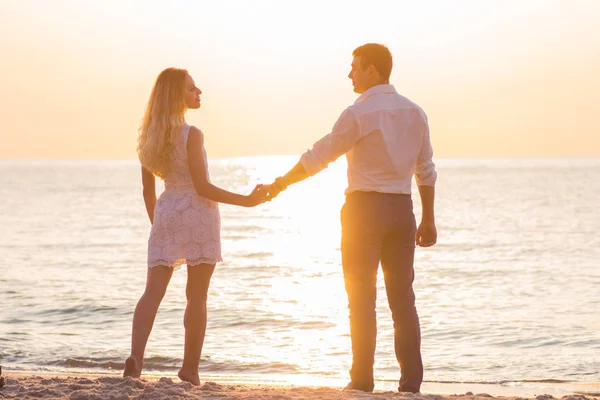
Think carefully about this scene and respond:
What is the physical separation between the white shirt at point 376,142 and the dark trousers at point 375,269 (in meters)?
0.11

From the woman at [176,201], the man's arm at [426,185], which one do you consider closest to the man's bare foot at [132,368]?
the woman at [176,201]

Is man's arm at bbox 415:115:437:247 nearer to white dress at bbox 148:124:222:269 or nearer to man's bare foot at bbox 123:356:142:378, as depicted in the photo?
white dress at bbox 148:124:222:269

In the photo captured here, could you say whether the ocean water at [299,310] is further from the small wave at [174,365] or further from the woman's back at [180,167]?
the woman's back at [180,167]

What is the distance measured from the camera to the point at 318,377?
29.3 feet

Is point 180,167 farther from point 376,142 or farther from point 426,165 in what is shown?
point 426,165

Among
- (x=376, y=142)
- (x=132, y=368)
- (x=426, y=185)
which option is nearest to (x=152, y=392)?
(x=132, y=368)

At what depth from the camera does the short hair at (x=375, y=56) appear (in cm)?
557

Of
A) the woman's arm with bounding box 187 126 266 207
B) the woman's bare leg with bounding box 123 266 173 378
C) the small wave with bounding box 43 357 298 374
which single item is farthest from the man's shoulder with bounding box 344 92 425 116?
the small wave with bounding box 43 357 298 374

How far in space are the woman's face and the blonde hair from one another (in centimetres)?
3

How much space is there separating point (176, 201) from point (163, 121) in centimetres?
54

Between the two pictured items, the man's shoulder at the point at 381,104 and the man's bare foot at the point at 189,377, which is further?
the man's bare foot at the point at 189,377

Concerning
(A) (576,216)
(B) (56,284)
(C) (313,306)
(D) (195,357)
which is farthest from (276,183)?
(A) (576,216)

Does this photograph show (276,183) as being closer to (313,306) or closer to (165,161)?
(165,161)

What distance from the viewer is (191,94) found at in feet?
18.9
